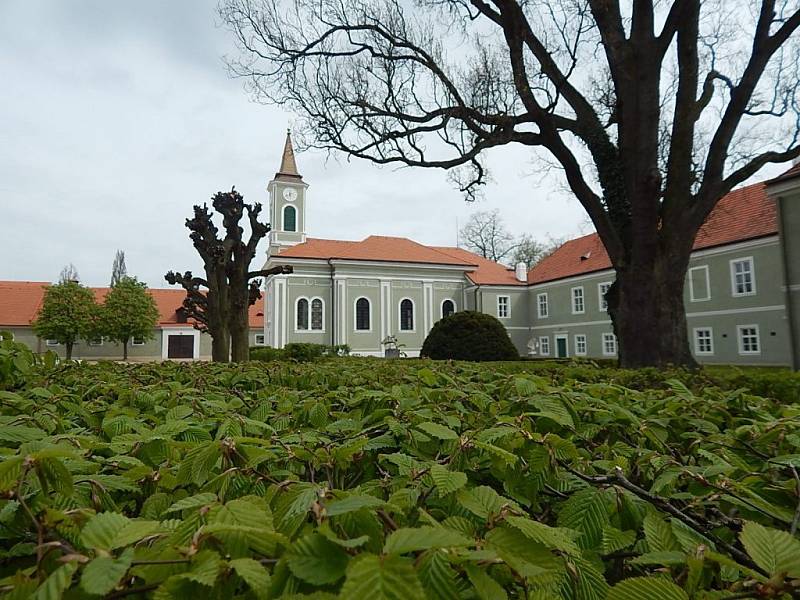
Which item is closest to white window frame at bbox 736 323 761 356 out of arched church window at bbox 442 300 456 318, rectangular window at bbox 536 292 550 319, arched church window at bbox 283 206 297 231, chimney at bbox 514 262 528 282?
rectangular window at bbox 536 292 550 319

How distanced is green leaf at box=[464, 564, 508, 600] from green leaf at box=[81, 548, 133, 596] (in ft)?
1.27

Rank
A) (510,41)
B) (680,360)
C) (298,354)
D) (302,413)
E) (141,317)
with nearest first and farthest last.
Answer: (302,413)
(680,360)
(510,41)
(298,354)
(141,317)

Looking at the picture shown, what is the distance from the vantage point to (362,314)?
33.5 metres

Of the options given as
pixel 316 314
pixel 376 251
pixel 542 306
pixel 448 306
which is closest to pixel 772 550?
pixel 316 314

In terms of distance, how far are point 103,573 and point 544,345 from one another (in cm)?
3593

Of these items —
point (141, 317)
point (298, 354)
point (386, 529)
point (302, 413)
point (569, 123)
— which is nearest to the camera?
point (386, 529)

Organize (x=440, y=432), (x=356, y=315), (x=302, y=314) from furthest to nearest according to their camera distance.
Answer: (x=356, y=315) < (x=302, y=314) < (x=440, y=432)

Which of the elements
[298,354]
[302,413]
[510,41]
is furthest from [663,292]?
[298,354]

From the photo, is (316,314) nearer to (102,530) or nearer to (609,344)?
(609,344)

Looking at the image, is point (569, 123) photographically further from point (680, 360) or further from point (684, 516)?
point (684, 516)

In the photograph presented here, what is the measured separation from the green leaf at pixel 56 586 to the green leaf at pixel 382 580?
0.28 meters

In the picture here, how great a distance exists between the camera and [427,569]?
Answer: 1.85 feet

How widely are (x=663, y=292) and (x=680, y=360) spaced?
138 centimetres

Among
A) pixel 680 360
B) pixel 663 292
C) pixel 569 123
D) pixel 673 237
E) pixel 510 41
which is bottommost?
pixel 680 360
